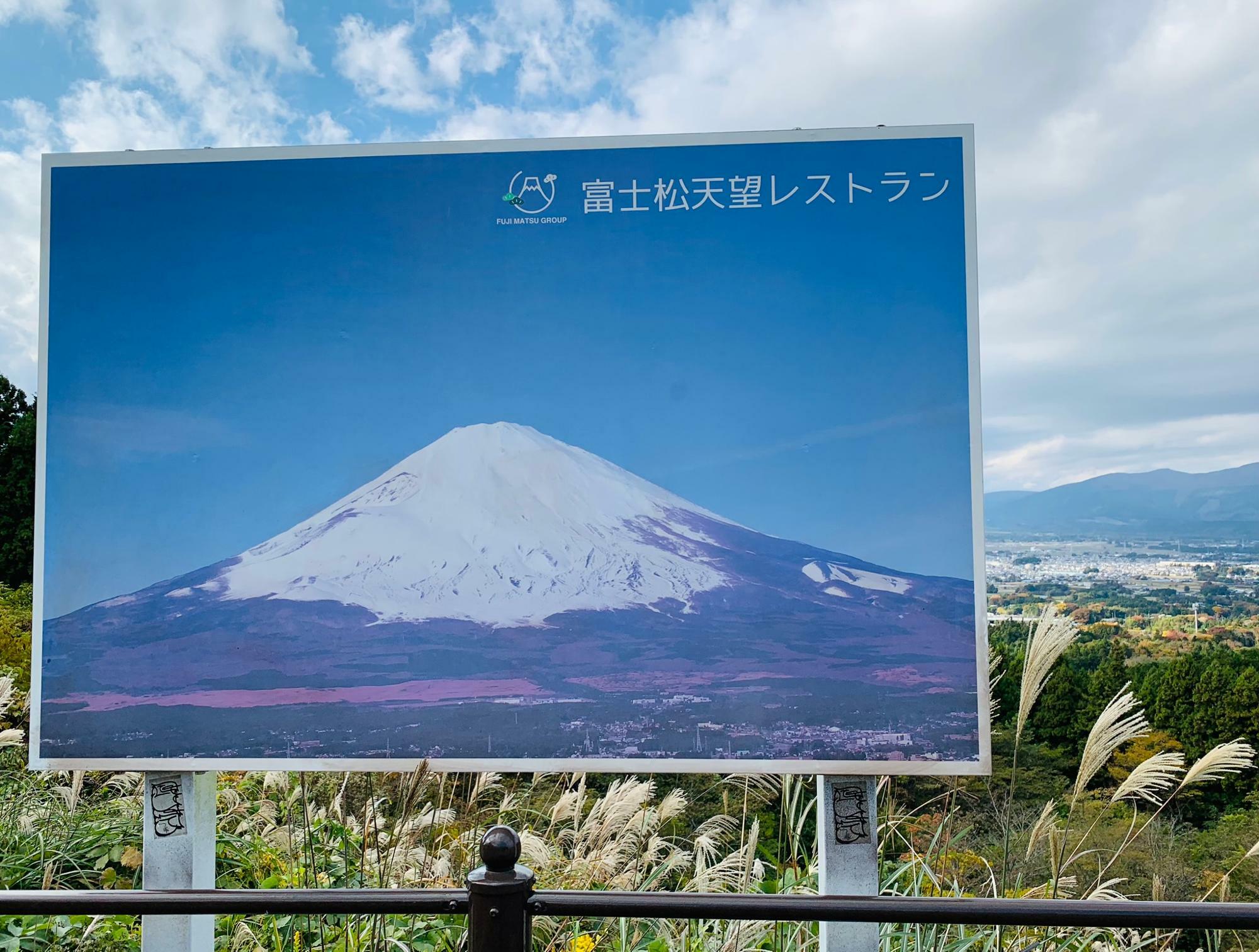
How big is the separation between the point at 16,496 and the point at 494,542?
437 inches

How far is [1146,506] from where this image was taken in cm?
639

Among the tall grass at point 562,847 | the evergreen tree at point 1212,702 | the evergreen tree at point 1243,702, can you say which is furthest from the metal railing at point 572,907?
the evergreen tree at point 1243,702

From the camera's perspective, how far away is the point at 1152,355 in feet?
19.6

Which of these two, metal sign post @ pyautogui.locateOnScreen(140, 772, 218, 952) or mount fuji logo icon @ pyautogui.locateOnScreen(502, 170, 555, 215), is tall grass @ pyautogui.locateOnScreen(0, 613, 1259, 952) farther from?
mount fuji logo icon @ pyautogui.locateOnScreen(502, 170, 555, 215)

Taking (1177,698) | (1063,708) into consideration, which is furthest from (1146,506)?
(1063,708)

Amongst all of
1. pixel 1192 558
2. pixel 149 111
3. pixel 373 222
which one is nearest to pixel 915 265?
pixel 373 222

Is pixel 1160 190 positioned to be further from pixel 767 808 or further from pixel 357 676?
pixel 357 676

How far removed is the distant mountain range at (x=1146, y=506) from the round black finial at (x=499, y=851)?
5.50 meters

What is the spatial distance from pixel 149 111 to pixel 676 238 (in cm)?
392

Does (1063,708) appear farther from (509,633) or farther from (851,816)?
(509,633)

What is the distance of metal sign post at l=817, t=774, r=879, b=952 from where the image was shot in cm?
171

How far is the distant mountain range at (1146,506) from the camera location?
595 centimetres

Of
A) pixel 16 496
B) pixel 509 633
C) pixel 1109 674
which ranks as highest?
pixel 16 496

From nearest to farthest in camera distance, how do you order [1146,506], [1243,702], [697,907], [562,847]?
1. [697,907]
2. [562,847]
3. [1243,702]
4. [1146,506]
